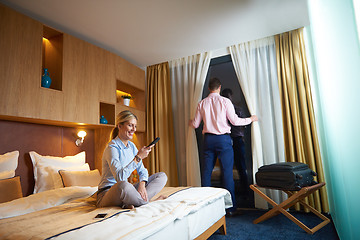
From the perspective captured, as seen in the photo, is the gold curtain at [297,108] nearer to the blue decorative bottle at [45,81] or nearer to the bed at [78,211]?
the bed at [78,211]

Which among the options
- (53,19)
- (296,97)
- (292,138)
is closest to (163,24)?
(53,19)

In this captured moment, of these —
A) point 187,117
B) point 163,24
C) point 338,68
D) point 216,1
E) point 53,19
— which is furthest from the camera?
point 187,117

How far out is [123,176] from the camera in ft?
6.25

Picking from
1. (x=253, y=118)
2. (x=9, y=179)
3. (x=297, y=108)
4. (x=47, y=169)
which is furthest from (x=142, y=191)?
(x=297, y=108)

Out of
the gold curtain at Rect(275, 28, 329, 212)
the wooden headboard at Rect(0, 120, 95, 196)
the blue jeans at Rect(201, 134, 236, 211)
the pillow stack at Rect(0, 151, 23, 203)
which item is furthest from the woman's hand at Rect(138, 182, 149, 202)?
the gold curtain at Rect(275, 28, 329, 212)

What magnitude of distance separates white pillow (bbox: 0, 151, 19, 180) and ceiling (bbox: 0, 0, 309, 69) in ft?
5.27

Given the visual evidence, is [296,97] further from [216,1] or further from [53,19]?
[53,19]

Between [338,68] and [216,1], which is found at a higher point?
[216,1]

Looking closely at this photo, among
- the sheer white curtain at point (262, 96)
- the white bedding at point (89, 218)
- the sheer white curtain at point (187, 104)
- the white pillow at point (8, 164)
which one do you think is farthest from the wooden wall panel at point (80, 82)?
the sheer white curtain at point (262, 96)

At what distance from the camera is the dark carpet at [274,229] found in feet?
7.55

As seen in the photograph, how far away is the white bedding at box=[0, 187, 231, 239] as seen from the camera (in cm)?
120

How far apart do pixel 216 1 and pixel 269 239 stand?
2460 mm

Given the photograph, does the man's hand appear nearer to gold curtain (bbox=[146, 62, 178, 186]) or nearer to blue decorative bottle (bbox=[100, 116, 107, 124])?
gold curtain (bbox=[146, 62, 178, 186])

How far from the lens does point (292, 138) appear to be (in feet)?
10.7
